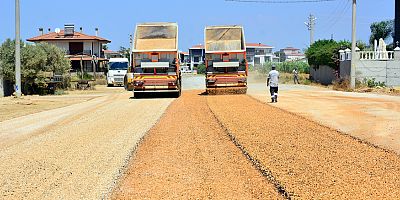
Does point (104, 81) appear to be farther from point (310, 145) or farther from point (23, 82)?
point (310, 145)

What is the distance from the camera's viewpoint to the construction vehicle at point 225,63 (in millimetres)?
33156

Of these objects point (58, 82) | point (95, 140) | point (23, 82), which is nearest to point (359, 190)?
point (95, 140)

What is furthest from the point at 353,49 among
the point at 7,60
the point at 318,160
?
the point at 318,160

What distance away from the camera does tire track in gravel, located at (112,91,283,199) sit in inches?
317

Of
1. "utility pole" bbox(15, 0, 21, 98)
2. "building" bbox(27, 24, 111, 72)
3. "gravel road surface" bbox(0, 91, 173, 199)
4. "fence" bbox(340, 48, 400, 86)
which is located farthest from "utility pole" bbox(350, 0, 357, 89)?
"building" bbox(27, 24, 111, 72)

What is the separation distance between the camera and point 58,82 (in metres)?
46.3

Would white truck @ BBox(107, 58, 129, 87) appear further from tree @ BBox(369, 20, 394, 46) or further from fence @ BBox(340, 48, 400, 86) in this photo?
tree @ BBox(369, 20, 394, 46)

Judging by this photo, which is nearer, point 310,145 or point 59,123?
point 310,145

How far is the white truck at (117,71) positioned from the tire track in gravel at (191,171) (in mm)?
44638

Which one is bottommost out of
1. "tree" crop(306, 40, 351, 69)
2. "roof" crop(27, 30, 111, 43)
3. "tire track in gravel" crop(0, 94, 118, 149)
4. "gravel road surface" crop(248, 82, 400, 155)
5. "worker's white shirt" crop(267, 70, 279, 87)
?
"tire track in gravel" crop(0, 94, 118, 149)

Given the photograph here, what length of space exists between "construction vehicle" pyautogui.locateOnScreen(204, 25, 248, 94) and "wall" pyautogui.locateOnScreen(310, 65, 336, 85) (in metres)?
15.8

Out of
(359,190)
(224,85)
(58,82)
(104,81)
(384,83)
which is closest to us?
(359,190)

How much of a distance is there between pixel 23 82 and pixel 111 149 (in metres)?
31.3

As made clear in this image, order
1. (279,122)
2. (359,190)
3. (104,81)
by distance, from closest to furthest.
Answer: (359,190) → (279,122) → (104,81)
